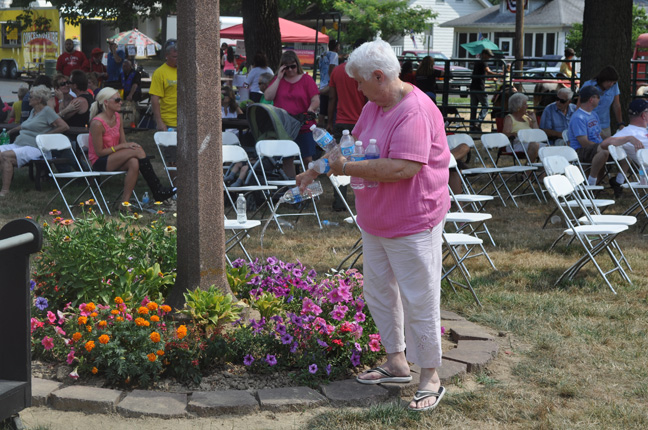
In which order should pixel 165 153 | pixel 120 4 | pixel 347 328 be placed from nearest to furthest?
pixel 347 328 → pixel 165 153 → pixel 120 4

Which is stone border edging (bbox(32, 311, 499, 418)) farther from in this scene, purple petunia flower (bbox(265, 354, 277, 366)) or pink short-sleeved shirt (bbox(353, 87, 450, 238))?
pink short-sleeved shirt (bbox(353, 87, 450, 238))

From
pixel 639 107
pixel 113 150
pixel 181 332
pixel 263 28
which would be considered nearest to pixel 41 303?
pixel 181 332

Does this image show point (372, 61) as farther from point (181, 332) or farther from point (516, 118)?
point (516, 118)

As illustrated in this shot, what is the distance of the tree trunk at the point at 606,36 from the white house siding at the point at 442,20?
161ft

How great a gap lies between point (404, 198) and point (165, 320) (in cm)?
168

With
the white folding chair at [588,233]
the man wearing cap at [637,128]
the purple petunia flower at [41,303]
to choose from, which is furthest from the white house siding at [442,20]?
the purple petunia flower at [41,303]

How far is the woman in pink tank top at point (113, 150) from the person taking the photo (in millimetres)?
9445

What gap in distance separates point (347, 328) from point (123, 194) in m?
5.59

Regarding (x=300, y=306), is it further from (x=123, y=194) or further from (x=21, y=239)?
(x=123, y=194)

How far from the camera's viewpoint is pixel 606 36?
12.6 metres

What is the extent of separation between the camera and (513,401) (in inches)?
170

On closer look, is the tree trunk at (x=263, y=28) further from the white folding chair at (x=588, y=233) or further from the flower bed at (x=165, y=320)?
the flower bed at (x=165, y=320)

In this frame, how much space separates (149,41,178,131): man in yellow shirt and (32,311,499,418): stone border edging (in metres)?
6.61

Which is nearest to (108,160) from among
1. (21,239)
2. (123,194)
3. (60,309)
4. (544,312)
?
(123,194)
